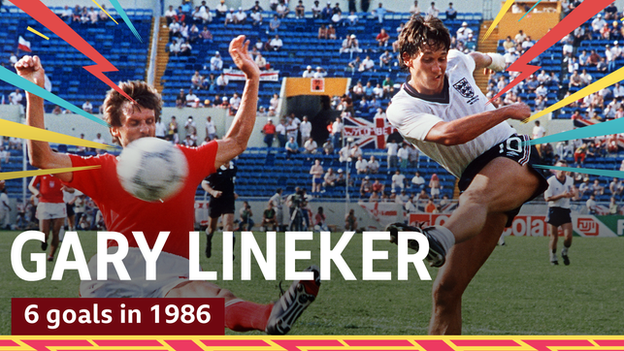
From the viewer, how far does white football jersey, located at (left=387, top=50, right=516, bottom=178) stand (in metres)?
4.51

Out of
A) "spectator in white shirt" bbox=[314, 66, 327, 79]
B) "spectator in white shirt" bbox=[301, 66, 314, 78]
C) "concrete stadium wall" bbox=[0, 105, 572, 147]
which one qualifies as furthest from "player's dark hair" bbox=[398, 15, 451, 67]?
"spectator in white shirt" bbox=[301, 66, 314, 78]

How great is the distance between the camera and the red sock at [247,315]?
137 inches

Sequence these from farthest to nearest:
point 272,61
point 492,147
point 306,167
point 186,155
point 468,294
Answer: point 272,61
point 306,167
point 468,294
point 492,147
point 186,155

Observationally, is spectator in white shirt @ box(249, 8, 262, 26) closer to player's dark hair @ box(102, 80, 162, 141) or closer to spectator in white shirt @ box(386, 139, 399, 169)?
spectator in white shirt @ box(386, 139, 399, 169)

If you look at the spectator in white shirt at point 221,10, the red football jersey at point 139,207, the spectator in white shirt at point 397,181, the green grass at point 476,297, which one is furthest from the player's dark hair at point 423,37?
the spectator in white shirt at point 221,10

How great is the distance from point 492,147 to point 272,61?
24.2m

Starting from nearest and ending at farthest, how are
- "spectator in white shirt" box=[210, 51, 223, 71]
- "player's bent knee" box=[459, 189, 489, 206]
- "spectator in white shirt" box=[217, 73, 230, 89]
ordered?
1. "player's bent knee" box=[459, 189, 489, 206]
2. "spectator in white shirt" box=[217, 73, 230, 89]
3. "spectator in white shirt" box=[210, 51, 223, 71]

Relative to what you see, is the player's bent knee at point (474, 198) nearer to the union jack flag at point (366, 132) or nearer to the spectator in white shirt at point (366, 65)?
Answer: the union jack flag at point (366, 132)

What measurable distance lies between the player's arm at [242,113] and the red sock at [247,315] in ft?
2.63

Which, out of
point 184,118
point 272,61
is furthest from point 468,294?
point 272,61

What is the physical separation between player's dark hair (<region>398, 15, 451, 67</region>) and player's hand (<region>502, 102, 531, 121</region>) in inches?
27.0

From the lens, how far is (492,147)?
4590mm

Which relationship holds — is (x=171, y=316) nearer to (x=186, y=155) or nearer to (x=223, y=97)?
(x=186, y=155)

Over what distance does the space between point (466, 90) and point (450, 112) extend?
0.22 meters
